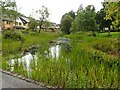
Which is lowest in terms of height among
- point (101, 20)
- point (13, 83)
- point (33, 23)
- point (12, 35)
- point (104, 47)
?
point (13, 83)

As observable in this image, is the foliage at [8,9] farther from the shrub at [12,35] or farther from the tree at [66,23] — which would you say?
the tree at [66,23]

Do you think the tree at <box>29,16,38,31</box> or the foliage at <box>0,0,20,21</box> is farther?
the tree at <box>29,16,38,31</box>

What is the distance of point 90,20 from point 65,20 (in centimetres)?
1094

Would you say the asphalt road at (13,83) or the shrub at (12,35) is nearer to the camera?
the asphalt road at (13,83)

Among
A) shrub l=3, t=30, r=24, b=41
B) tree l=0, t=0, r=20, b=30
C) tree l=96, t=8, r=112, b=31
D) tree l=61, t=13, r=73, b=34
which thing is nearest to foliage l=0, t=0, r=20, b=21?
tree l=0, t=0, r=20, b=30

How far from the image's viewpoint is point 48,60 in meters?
5.71

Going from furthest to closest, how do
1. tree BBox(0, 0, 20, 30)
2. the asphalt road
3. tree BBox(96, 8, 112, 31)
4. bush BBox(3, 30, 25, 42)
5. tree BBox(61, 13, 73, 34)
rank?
tree BBox(61, 13, 73, 34) < tree BBox(96, 8, 112, 31) < tree BBox(0, 0, 20, 30) < bush BBox(3, 30, 25, 42) < the asphalt road

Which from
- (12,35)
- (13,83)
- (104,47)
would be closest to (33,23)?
(12,35)

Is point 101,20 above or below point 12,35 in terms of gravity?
above

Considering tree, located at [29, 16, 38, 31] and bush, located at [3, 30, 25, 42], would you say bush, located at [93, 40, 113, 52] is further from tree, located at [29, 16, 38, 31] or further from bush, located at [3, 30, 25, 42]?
tree, located at [29, 16, 38, 31]

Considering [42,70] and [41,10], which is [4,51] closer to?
[42,70]

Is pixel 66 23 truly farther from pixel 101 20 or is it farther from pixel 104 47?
pixel 104 47

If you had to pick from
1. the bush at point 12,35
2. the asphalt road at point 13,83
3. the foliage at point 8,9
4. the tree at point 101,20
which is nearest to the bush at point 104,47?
the asphalt road at point 13,83

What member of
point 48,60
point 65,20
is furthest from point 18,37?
point 65,20
